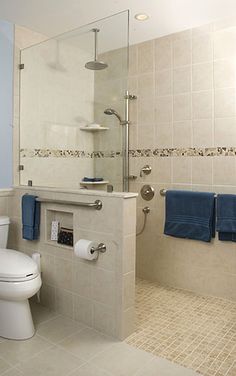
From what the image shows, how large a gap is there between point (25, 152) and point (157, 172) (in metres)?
1.20

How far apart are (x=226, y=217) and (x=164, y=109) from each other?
3.68 feet

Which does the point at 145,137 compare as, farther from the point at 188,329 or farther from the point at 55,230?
the point at 188,329

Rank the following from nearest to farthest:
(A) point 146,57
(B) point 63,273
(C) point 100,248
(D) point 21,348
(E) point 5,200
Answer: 1. (D) point 21,348
2. (C) point 100,248
3. (B) point 63,273
4. (E) point 5,200
5. (A) point 146,57

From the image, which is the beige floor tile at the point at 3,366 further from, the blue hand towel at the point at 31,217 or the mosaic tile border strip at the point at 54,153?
the mosaic tile border strip at the point at 54,153

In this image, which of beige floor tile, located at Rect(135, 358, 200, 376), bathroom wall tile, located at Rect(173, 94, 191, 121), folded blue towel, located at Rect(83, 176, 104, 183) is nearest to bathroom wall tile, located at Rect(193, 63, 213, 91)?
bathroom wall tile, located at Rect(173, 94, 191, 121)

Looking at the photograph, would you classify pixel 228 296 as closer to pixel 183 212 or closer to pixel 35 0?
pixel 183 212

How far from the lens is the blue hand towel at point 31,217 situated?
93.4 inches

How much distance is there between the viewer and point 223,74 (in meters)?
2.52

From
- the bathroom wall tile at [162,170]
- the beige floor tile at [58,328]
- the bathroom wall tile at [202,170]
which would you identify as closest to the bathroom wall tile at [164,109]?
the bathroom wall tile at [162,170]

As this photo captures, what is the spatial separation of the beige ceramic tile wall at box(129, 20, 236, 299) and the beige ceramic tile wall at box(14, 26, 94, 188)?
61 centimetres

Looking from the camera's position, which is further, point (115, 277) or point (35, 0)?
point (35, 0)

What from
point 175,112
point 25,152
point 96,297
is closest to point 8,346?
point 96,297

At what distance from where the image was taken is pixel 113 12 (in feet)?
7.93

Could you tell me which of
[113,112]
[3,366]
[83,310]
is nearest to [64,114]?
[113,112]
